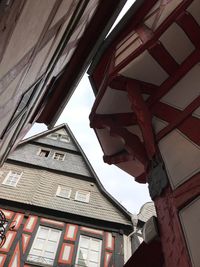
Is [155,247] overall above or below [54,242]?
below

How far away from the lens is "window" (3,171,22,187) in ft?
28.7

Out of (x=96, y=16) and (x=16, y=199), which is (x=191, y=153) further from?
(x=16, y=199)

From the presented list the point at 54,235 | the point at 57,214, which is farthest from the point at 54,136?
the point at 54,235

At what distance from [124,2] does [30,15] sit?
452 cm

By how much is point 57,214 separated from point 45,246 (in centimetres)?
121

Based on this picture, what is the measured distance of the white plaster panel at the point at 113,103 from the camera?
3939 millimetres

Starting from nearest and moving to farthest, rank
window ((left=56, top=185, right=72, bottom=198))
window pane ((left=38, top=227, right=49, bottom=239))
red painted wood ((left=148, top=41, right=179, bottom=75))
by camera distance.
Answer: red painted wood ((left=148, top=41, right=179, bottom=75))
window pane ((left=38, top=227, right=49, bottom=239))
window ((left=56, top=185, right=72, bottom=198))

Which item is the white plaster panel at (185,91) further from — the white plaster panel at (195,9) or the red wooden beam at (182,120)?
the white plaster panel at (195,9)

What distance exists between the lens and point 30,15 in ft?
6.44

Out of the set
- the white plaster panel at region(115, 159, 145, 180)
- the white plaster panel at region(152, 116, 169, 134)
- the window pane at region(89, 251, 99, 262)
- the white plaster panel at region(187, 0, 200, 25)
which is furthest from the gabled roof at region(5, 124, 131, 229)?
the white plaster panel at region(187, 0, 200, 25)

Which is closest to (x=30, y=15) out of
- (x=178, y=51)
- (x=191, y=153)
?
(x=191, y=153)

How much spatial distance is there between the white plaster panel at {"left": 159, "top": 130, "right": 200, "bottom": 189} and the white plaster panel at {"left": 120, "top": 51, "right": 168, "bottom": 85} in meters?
0.98

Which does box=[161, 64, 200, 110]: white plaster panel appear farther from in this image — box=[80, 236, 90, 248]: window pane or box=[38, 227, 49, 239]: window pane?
box=[38, 227, 49, 239]: window pane

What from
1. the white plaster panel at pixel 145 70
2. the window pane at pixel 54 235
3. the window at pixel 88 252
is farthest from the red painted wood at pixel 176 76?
the window pane at pixel 54 235
